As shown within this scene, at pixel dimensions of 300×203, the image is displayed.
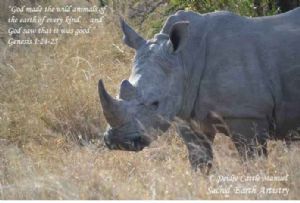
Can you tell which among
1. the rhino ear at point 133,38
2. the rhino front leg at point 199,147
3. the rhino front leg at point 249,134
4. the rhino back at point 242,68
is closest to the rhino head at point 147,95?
the rhino ear at point 133,38

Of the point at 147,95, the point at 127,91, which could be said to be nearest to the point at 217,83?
the point at 147,95

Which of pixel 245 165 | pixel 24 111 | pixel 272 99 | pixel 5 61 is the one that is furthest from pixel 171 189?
pixel 5 61

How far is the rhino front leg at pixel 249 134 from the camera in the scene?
263 inches

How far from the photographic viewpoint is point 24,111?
9.38m

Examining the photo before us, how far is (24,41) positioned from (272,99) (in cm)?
489

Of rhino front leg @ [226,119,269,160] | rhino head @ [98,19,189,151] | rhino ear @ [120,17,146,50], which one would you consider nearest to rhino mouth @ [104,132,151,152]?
rhino head @ [98,19,189,151]

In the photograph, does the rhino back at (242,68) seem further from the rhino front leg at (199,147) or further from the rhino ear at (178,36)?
the rhino front leg at (199,147)

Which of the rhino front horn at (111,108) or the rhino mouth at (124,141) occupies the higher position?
the rhino front horn at (111,108)

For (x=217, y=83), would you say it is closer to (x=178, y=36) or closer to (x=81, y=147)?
(x=178, y=36)

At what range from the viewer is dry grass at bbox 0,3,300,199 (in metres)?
6.24

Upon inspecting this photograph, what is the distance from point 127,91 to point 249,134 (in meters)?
1.12

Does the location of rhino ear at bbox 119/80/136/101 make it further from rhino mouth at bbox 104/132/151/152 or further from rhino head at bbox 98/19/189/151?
rhino mouth at bbox 104/132/151/152

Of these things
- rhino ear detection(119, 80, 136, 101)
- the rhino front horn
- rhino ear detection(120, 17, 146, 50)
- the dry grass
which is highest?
rhino ear detection(120, 17, 146, 50)

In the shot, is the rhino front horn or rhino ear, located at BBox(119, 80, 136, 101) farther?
rhino ear, located at BBox(119, 80, 136, 101)
